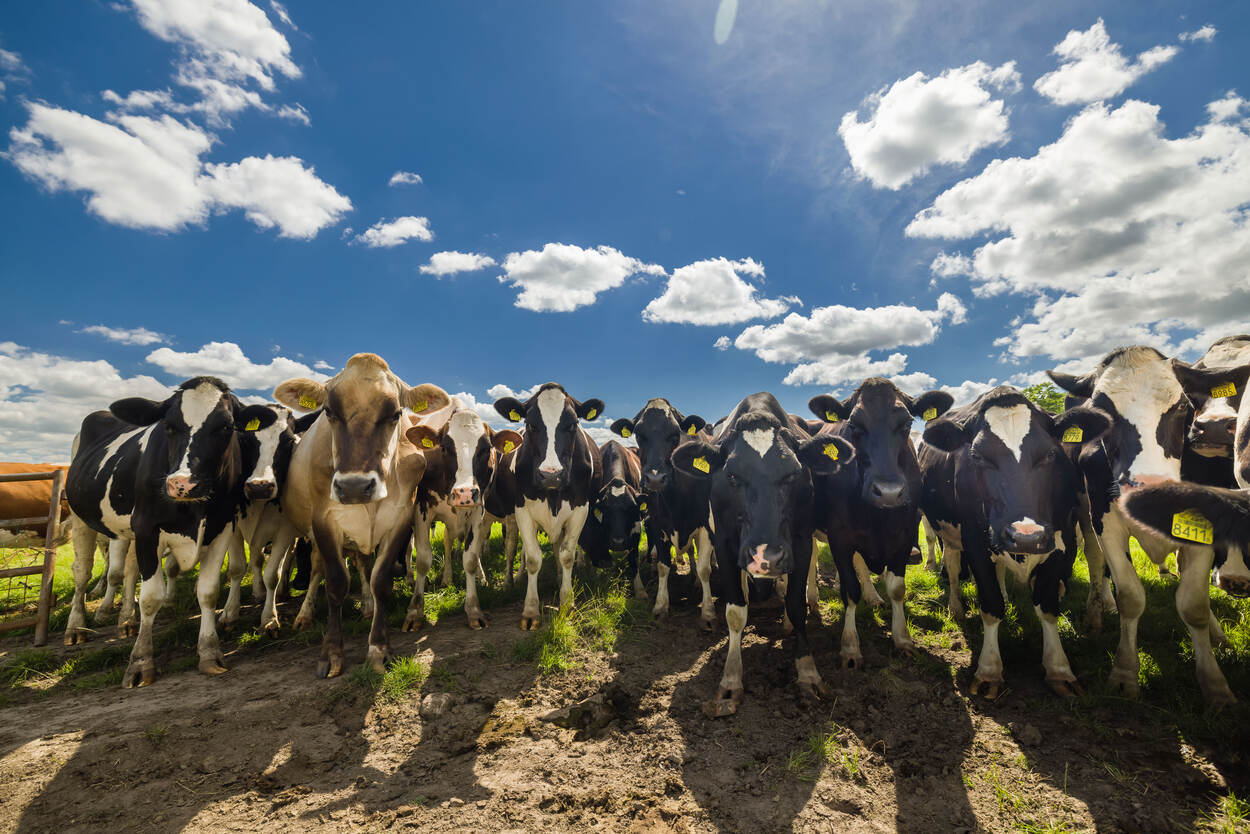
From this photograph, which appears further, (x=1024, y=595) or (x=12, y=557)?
(x=12, y=557)

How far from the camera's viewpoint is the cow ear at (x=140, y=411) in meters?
6.16

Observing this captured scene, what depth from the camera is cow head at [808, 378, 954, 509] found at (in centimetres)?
513

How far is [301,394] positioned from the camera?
6.25m

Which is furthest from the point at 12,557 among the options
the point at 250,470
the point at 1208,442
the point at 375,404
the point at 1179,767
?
the point at 1208,442

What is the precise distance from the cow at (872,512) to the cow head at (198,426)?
6527 millimetres

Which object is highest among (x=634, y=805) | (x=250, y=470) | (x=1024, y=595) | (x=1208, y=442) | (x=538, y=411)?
(x=538, y=411)

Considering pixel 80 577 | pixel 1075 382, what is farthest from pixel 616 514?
pixel 80 577

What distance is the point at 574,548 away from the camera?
7754 millimetres

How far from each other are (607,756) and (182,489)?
15.8ft

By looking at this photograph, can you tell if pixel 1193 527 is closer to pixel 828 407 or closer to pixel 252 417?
pixel 828 407

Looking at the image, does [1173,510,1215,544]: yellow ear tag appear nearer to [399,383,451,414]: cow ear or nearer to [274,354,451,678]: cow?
[274,354,451,678]: cow

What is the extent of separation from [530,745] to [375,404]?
11.7 feet

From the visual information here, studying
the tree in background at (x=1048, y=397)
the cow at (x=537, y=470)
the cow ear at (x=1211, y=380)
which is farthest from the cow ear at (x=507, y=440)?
the tree in background at (x=1048, y=397)

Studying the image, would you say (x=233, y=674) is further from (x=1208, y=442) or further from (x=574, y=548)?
(x=1208, y=442)
